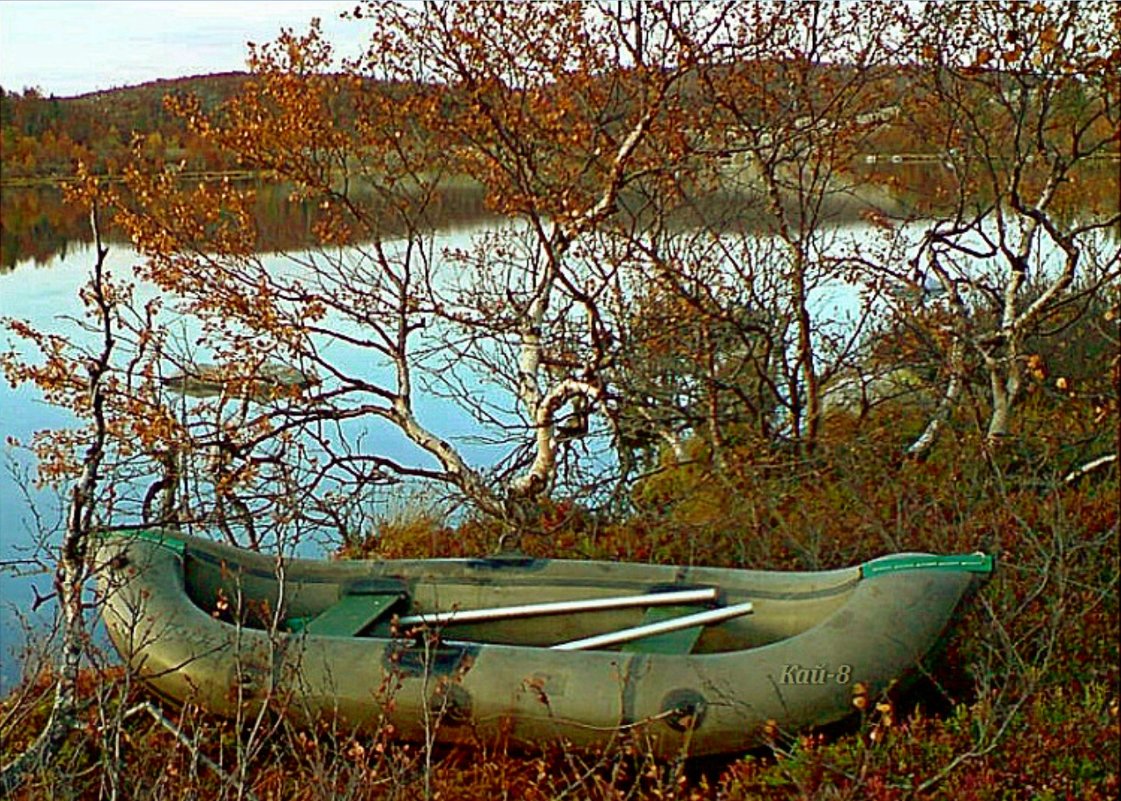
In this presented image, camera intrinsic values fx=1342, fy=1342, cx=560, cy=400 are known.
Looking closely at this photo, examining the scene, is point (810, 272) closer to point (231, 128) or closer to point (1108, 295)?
point (1108, 295)

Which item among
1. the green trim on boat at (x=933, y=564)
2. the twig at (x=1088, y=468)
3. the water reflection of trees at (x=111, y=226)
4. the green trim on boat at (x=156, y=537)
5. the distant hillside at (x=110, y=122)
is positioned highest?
the distant hillside at (x=110, y=122)

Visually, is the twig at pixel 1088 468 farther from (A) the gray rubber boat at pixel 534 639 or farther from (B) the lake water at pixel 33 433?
(A) the gray rubber boat at pixel 534 639

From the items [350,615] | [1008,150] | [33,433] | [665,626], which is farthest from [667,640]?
[33,433]

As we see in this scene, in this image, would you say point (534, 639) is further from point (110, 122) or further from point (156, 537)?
point (110, 122)

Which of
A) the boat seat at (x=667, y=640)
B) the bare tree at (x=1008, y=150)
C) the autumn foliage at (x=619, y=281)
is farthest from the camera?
the autumn foliage at (x=619, y=281)

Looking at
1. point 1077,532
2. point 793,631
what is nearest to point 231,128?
point 793,631

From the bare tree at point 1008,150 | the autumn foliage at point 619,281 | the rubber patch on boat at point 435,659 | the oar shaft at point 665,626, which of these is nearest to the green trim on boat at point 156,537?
the autumn foliage at point 619,281

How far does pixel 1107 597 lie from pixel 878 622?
103 cm

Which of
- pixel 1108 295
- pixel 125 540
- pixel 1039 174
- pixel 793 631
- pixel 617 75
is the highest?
pixel 617 75

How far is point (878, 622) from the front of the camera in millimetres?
3990

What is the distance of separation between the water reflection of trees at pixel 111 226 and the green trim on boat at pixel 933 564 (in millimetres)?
3392

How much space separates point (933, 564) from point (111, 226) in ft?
17.9

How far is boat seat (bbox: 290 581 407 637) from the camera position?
4633mm

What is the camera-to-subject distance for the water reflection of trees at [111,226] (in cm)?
706
